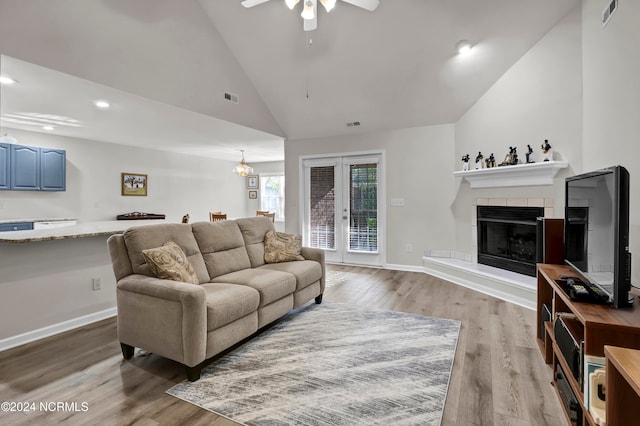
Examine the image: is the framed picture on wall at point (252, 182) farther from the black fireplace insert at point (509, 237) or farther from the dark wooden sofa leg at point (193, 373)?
the dark wooden sofa leg at point (193, 373)

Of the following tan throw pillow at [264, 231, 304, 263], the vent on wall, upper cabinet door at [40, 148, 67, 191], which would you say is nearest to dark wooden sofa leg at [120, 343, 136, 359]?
tan throw pillow at [264, 231, 304, 263]

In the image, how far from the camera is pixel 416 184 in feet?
17.0

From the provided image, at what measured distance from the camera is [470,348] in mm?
2561

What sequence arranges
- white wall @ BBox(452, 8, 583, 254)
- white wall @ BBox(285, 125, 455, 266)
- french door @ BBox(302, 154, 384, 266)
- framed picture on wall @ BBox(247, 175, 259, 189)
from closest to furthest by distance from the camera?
white wall @ BBox(452, 8, 583, 254) → white wall @ BBox(285, 125, 455, 266) → french door @ BBox(302, 154, 384, 266) → framed picture on wall @ BBox(247, 175, 259, 189)

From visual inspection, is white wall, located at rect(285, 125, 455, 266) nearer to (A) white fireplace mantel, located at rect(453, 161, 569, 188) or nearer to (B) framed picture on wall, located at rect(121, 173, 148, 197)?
(A) white fireplace mantel, located at rect(453, 161, 569, 188)

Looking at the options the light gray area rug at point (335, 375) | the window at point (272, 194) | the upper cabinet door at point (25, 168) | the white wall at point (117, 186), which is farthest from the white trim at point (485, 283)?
the upper cabinet door at point (25, 168)

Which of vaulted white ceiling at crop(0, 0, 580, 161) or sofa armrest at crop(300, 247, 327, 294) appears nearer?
vaulted white ceiling at crop(0, 0, 580, 161)

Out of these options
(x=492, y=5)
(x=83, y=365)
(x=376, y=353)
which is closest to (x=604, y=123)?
(x=492, y=5)

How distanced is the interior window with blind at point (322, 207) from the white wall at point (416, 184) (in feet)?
2.34

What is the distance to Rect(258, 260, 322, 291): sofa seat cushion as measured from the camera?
318cm

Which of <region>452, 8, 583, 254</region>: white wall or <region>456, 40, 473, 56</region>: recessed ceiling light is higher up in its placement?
<region>456, 40, 473, 56</region>: recessed ceiling light

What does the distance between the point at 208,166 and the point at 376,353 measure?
7.50 meters

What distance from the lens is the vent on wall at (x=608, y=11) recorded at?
2348 mm

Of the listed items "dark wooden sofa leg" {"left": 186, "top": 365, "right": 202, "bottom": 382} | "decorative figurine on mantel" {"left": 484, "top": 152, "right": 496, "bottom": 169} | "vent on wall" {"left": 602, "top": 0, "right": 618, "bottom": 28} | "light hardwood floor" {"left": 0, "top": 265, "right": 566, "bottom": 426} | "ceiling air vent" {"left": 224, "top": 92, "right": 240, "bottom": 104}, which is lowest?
"light hardwood floor" {"left": 0, "top": 265, "right": 566, "bottom": 426}
